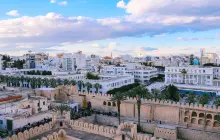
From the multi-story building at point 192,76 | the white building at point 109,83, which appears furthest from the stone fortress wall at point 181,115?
the multi-story building at point 192,76

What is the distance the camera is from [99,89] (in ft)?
161

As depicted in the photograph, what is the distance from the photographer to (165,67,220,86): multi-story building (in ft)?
183

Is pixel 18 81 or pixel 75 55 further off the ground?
pixel 75 55

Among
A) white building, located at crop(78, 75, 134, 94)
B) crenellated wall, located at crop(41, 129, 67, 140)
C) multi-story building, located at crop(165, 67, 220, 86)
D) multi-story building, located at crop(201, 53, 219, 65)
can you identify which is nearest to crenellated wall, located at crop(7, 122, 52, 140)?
crenellated wall, located at crop(41, 129, 67, 140)

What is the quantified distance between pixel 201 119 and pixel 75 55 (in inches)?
2639

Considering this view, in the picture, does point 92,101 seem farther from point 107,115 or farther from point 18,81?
point 18,81

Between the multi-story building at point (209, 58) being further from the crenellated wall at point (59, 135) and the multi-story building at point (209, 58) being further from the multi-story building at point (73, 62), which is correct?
the crenellated wall at point (59, 135)

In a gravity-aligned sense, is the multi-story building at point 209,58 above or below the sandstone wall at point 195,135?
above

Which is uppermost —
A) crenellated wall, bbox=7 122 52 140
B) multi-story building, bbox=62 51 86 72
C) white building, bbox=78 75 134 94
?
multi-story building, bbox=62 51 86 72

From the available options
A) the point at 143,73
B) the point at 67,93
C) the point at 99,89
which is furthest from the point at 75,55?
the point at 67,93

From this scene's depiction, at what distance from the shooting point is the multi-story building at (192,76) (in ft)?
183

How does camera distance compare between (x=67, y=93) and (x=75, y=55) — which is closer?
(x=67, y=93)

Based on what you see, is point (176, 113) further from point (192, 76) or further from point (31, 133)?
point (192, 76)

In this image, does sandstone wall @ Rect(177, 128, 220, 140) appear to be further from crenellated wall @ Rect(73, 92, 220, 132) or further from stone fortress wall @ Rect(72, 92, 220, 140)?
crenellated wall @ Rect(73, 92, 220, 132)
